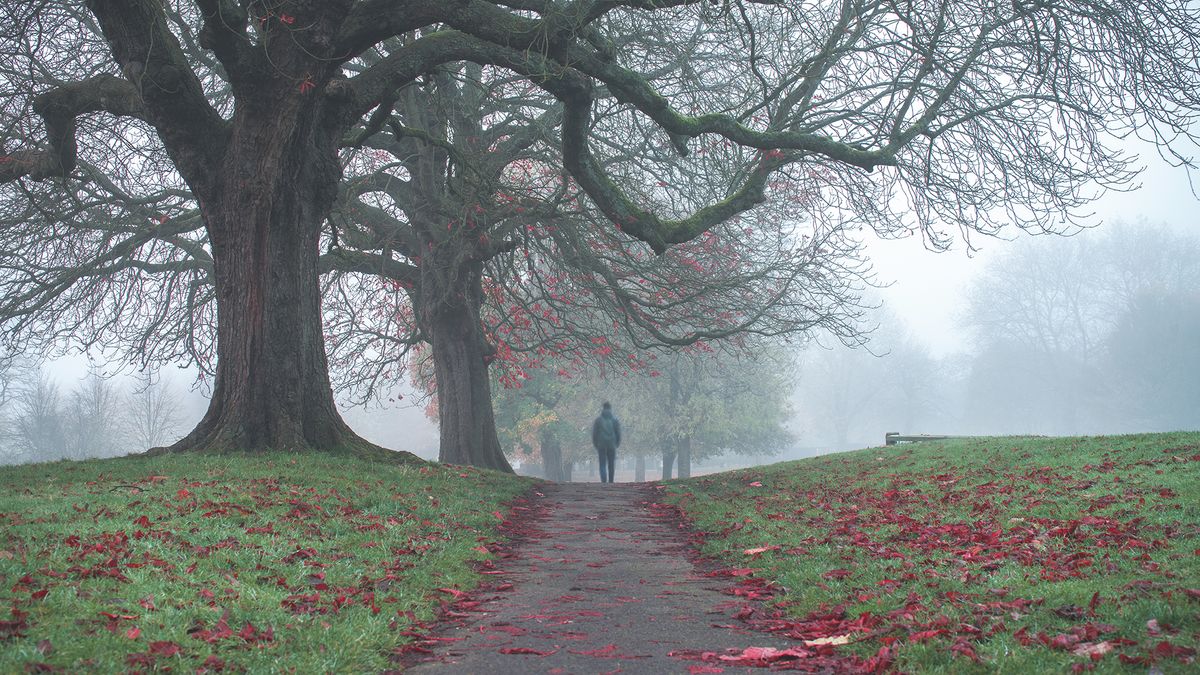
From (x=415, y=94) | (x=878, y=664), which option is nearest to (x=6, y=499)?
(x=878, y=664)

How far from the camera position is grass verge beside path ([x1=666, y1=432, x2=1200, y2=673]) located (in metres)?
4.28

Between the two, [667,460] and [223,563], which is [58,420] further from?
[223,563]

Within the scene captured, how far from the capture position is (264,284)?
11.8m

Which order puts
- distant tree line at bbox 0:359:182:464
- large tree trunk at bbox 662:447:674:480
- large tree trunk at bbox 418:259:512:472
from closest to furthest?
large tree trunk at bbox 418:259:512:472, large tree trunk at bbox 662:447:674:480, distant tree line at bbox 0:359:182:464

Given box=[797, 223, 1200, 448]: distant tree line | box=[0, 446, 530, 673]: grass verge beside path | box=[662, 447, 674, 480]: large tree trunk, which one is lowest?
box=[0, 446, 530, 673]: grass verge beside path

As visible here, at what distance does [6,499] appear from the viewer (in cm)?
779

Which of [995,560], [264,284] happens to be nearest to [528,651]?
[995,560]

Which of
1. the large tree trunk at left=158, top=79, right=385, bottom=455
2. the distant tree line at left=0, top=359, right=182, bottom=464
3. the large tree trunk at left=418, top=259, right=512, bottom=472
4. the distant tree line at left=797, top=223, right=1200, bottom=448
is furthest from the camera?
the distant tree line at left=797, top=223, right=1200, bottom=448

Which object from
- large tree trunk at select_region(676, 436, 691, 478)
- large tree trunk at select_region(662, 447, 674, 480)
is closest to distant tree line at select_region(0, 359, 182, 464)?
large tree trunk at select_region(662, 447, 674, 480)

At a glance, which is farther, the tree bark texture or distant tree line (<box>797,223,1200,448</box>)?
distant tree line (<box>797,223,1200,448</box>)

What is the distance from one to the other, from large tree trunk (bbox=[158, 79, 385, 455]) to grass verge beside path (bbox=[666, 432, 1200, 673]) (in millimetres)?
5852

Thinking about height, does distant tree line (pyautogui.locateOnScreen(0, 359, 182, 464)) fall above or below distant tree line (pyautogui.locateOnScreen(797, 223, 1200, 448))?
below

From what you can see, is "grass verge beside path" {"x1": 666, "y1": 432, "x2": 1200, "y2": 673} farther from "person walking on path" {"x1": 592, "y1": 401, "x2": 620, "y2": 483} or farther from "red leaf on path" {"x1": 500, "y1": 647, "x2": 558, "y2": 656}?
"person walking on path" {"x1": 592, "y1": 401, "x2": 620, "y2": 483}

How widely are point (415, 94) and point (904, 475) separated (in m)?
11.6
